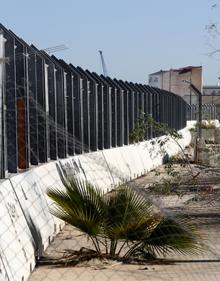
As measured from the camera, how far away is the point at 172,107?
32875 millimetres

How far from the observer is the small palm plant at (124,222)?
8070 millimetres

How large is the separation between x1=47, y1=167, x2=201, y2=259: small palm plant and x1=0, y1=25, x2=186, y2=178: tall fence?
1.01m

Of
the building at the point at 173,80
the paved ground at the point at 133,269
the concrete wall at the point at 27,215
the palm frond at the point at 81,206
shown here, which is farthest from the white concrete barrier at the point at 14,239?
the building at the point at 173,80

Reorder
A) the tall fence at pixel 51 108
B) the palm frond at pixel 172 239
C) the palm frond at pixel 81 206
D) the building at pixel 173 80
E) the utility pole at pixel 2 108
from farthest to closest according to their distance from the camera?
the building at pixel 173 80
the tall fence at pixel 51 108
the palm frond at pixel 81 206
the palm frond at pixel 172 239
the utility pole at pixel 2 108

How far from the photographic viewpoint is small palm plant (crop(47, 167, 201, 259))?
8.07 metres

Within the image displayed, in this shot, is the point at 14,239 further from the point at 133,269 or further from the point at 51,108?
the point at 51,108

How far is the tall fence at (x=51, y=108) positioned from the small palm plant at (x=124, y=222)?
3.32ft

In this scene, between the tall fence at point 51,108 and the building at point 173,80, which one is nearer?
the tall fence at point 51,108

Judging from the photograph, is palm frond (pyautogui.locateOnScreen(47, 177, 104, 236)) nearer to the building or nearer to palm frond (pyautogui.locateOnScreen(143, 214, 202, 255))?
palm frond (pyautogui.locateOnScreen(143, 214, 202, 255))

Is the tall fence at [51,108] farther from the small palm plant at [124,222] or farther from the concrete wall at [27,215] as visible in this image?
the small palm plant at [124,222]

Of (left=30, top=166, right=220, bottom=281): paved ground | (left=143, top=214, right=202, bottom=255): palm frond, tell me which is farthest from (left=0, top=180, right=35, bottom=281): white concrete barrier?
(left=143, top=214, right=202, bottom=255): palm frond

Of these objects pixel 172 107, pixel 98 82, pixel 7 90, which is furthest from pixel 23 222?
pixel 172 107

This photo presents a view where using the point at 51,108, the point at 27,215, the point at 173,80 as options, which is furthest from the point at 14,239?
the point at 173,80

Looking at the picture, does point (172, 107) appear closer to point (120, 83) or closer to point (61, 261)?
point (120, 83)
